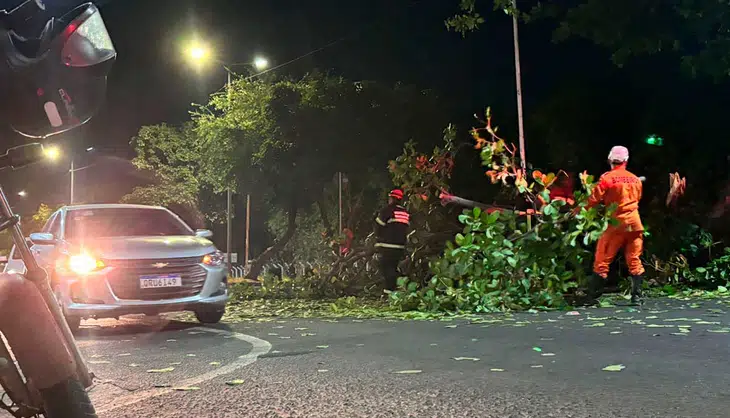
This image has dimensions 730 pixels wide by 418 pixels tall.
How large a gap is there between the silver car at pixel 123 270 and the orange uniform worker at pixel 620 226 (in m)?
4.89

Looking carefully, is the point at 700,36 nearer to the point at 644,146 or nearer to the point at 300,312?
the point at 644,146

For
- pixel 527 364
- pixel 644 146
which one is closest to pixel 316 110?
pixel 644 146

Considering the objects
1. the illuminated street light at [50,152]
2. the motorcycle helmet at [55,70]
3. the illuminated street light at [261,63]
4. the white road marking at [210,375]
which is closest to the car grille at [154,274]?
the white road marking at [210,375]

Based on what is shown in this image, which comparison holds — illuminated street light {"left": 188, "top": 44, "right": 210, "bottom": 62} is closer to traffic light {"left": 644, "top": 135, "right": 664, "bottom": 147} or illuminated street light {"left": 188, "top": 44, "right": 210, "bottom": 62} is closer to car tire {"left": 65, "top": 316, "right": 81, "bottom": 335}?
traffic light {"left": 644, "top": 135, "right": 664, "bottom": 147}

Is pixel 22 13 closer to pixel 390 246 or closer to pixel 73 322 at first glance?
pixel 73 322

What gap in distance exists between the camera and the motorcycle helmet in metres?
2.34

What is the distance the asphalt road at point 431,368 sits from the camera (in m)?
4.32

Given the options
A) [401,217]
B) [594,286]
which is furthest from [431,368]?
[401,217]

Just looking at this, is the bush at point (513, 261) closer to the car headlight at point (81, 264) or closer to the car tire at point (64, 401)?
the car headlight at point (81, 264)

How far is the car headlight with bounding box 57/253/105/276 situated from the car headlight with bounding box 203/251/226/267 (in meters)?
1.23

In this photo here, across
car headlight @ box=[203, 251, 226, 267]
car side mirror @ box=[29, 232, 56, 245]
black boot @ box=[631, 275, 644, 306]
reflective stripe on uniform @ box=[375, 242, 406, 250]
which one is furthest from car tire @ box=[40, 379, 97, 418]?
reflective stripe on uniform @ box=[375, 242, 406, 250]

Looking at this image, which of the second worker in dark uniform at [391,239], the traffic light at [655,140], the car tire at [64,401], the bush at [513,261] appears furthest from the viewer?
the traffic light at [655,140]

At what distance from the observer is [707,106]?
14.0 meters

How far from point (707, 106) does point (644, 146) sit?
4.32 ft
